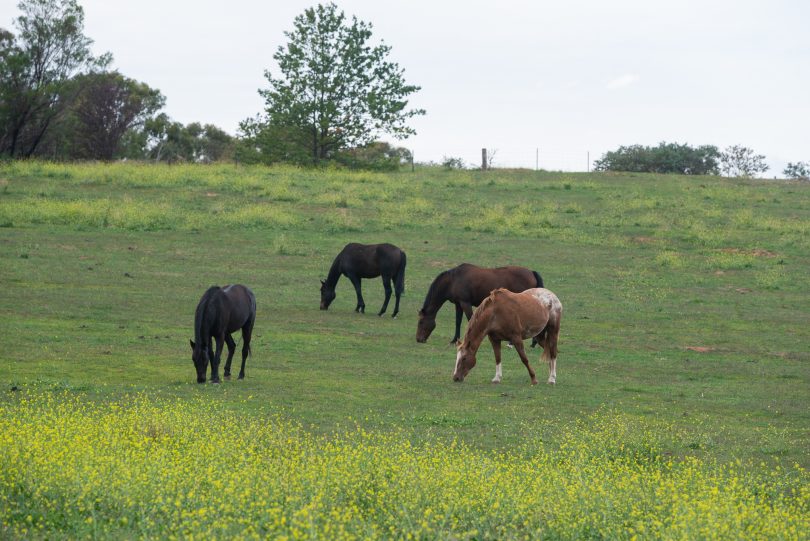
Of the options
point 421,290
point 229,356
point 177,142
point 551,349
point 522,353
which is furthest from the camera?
point 177,142

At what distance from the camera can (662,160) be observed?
219ft

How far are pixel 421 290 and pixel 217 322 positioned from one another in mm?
12331

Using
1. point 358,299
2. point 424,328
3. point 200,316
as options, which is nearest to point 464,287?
point 424,328

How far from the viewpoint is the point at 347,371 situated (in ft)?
57.2

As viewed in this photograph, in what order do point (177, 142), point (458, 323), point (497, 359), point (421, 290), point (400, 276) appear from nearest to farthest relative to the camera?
point (497, 359)
point (458, 323)
point (400, 276)
point (421, 290)
point (177, 142)

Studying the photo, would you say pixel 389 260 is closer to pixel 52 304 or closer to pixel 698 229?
pixel 52 304

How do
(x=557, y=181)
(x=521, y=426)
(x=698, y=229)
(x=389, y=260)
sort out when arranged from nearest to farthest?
(x=521, y=426), (x=389, y=260), (x=698, y=229), (x=557, y=181)

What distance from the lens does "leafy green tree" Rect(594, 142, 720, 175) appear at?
66.6 m

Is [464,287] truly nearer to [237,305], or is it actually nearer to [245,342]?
[245,342]

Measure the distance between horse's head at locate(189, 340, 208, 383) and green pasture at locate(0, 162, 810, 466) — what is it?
1.53ft

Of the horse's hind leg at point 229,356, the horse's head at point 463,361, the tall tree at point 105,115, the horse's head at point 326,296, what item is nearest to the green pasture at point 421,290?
the horse's head at point 463,361

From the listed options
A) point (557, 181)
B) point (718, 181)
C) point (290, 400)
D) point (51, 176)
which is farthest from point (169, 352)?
point (718, 181)

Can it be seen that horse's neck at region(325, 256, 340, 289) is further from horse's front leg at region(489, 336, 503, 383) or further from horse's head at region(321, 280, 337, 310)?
horse's front leg at region(489, 336, 503, 383)

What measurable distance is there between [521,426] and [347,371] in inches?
198
